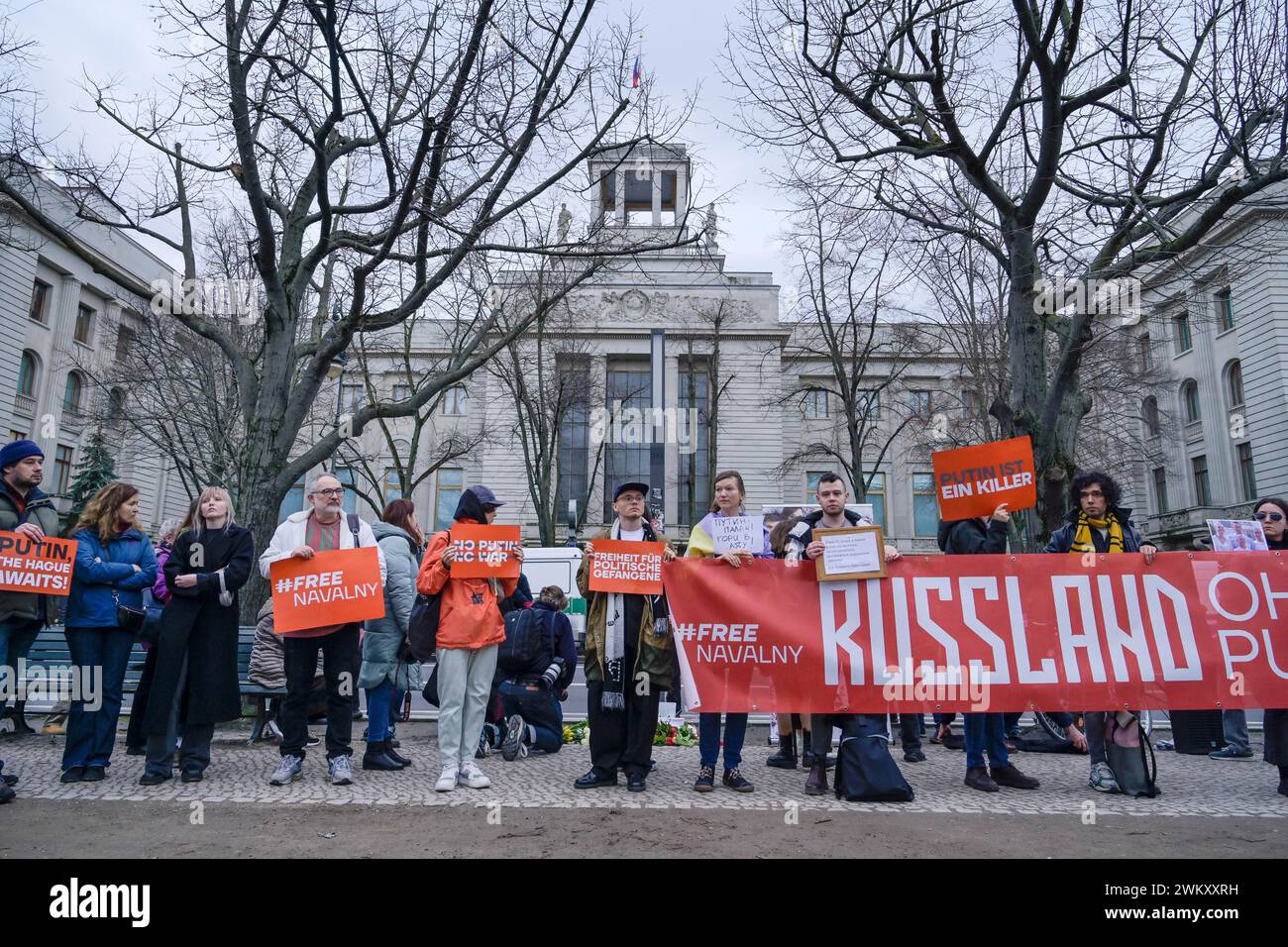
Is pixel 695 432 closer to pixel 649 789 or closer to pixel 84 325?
pixel 84 325

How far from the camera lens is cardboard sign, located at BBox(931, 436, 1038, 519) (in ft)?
21.3

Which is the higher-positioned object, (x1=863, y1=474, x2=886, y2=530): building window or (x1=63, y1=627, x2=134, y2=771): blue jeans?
(x1=863, y1=474, x2=886, y2=530): building window

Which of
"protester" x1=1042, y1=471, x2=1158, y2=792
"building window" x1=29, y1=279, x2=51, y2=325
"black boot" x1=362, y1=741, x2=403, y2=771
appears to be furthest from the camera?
"building window" x1=29, y1=279, x2=51, y2=325

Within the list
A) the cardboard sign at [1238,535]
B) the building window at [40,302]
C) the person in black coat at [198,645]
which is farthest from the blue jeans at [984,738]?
the building window at [40,302]

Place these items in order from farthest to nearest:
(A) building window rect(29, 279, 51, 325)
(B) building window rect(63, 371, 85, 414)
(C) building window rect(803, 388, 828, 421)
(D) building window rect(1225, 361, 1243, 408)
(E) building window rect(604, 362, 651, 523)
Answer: (C) building window rect(803, 388, 828, 421) → (E) building window rect(604, 362, 651, 523) → (D) building window rect(1225, 361, 1243, 408) → (B) building window rect(63, 371, 85, 414) → (A) building window rect(29, 279, 51, 325)

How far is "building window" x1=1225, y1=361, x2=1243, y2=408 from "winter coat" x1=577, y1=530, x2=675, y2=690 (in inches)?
1641

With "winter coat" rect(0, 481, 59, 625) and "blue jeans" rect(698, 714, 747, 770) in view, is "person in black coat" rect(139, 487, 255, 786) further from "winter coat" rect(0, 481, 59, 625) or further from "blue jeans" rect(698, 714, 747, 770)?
"blue jeans" rect(698, 714, 747, 770)

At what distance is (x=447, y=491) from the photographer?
47.8m

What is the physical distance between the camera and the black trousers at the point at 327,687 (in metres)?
6.00

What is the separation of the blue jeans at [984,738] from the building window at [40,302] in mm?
40241

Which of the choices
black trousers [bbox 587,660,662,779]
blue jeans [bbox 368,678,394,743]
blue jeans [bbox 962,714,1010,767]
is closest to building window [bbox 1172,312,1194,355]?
blue jeans [bbox 962,714,1010,767]

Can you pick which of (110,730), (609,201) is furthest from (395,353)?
(110,730)
